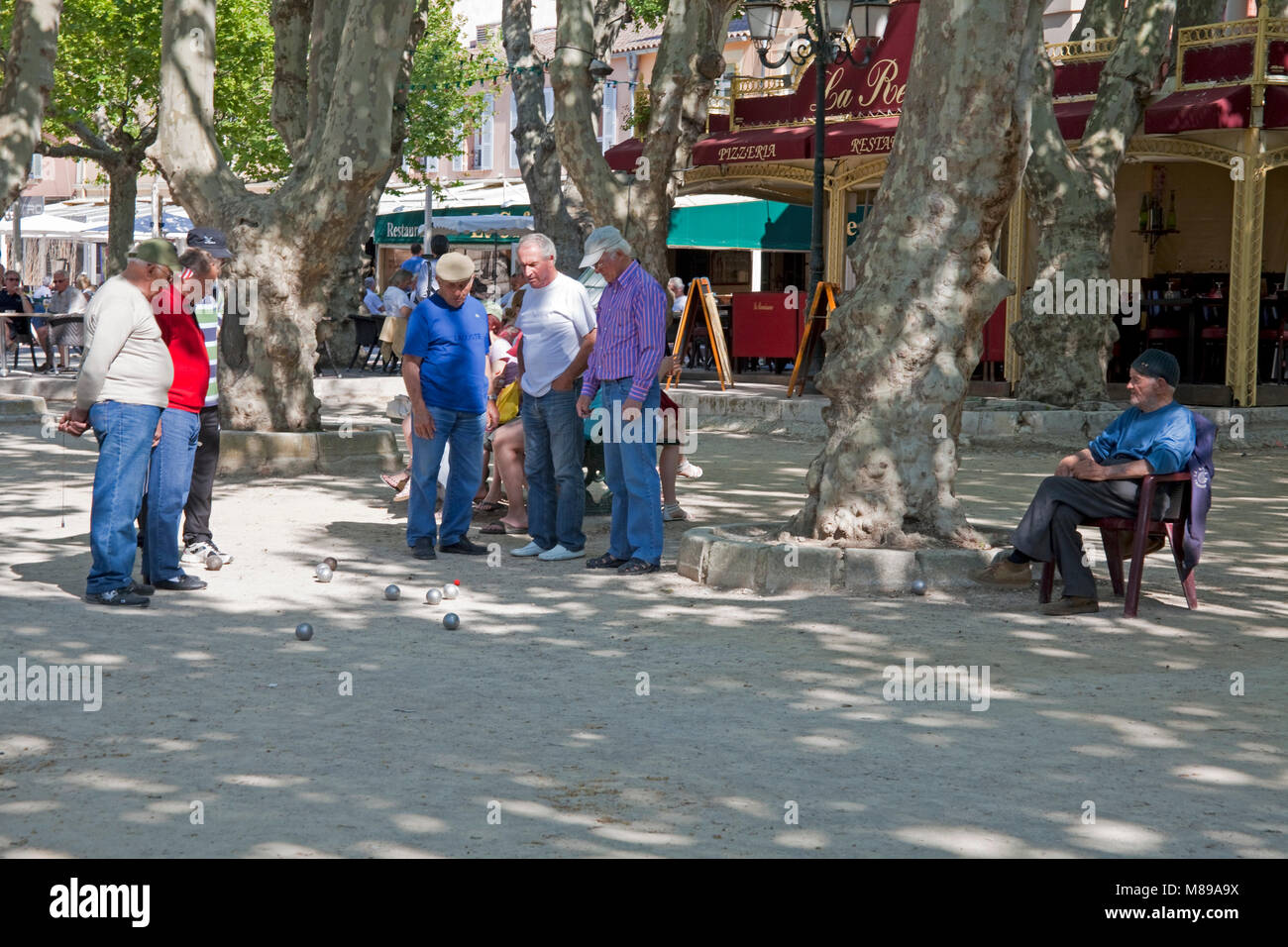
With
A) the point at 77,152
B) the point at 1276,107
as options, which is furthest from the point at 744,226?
the point at 77,152

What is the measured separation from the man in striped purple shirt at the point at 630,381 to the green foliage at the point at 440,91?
32129 millimetres

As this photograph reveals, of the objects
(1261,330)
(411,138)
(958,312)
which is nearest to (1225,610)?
(958,312)

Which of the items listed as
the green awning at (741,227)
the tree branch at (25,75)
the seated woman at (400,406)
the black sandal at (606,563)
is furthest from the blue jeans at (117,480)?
the green awning at (741,227)

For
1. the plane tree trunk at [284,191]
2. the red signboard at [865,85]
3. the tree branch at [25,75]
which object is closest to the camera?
the plane tree trunk at [284,191]

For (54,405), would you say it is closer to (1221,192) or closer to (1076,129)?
(1076,129)

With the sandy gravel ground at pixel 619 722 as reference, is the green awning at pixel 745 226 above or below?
above

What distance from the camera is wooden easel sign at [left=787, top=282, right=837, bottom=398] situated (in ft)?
63.9

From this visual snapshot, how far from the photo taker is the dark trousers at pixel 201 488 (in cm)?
935

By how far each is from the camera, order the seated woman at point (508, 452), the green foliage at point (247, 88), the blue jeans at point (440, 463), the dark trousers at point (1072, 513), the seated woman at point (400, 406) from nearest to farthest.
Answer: the dark trousers at point (1072, 513) < the blue jeans at point (440, 463) < the seated woman at point (508, 452) < the seated woman at point (400, 406) < the green foliage at point (247, 88)

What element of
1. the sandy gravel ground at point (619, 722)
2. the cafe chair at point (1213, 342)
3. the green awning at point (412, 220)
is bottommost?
the sandy gravel ground at point (619, 722)

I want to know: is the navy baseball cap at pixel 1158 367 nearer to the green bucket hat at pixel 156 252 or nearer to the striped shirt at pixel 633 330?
the striped shirt at pixel 633 330

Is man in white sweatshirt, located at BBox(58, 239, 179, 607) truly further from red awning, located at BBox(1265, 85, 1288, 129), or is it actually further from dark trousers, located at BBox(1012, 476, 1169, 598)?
red awning, located at BBox(1265, 85, 1288, 129)

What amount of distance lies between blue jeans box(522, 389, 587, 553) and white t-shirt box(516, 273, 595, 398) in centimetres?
13
